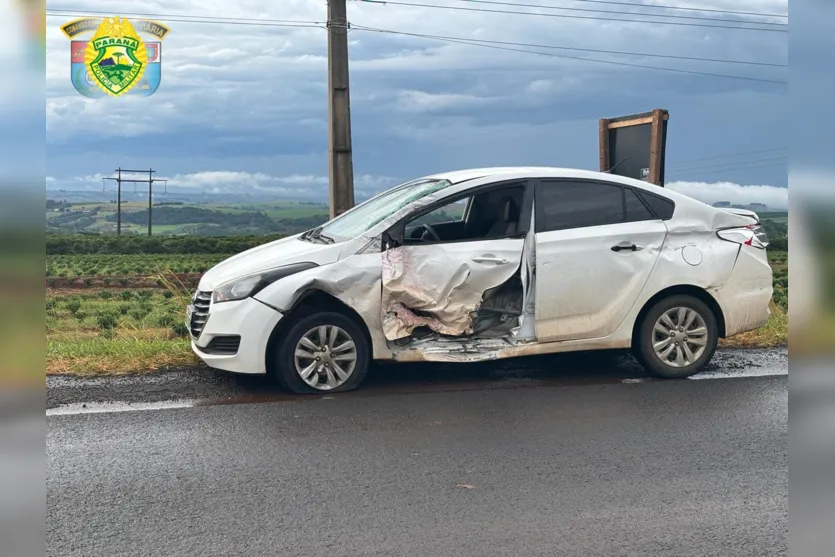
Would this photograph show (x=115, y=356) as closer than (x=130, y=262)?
Yes

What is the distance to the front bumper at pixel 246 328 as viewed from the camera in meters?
6.76

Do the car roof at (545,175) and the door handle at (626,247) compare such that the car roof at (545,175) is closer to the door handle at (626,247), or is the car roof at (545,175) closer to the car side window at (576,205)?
the car side window at (576,205)

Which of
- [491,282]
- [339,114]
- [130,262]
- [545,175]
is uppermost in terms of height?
[130,262]

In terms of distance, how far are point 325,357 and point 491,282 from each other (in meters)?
1.52

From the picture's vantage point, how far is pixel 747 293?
7809mm

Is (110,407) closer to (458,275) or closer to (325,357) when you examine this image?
(325,357)

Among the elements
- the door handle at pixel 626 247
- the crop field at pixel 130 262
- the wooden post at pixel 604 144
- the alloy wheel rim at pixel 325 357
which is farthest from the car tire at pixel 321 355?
the crop field at pixel 130 262

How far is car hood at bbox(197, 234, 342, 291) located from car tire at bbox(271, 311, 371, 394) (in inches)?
19.5

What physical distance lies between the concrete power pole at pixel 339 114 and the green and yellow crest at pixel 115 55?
4493 millimetres

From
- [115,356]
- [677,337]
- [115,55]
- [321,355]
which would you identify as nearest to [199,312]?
[321,355]
